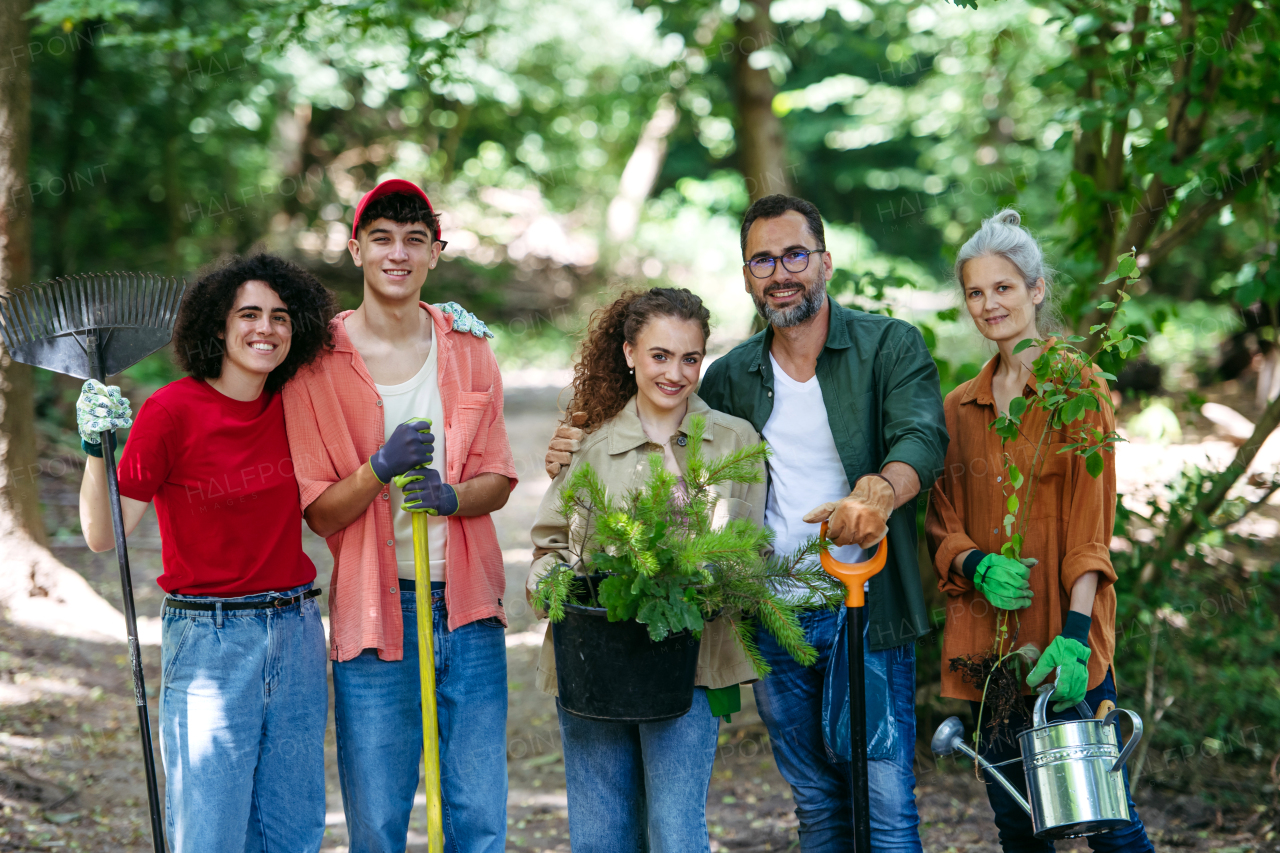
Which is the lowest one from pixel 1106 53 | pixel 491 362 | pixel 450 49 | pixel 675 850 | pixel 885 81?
pixel 675 850

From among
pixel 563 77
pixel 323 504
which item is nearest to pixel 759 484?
→ pixel 323 504

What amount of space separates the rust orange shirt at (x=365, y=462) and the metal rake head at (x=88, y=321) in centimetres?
48

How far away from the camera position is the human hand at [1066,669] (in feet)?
8.19

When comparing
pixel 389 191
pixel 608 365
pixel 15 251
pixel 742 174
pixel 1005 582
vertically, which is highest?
pixel 742 174

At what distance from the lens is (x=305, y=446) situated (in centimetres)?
262

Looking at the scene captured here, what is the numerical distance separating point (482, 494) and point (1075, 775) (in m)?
1.64

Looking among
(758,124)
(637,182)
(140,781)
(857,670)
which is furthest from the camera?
(637,182)

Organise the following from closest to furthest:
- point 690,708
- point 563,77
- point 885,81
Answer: point 690,708
point 885,81
point 563,77

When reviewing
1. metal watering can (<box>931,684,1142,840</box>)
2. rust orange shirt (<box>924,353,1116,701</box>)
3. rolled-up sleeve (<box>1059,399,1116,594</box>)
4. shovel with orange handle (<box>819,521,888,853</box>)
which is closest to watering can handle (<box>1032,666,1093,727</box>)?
metal watering can (<box>931,684,1142,840</box>)

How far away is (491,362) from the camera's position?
2898mm

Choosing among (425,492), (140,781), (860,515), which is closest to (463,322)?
(425,492)

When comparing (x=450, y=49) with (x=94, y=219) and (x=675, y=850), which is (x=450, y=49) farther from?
(x=94, y=219)

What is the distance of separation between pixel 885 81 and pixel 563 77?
557 centimetres

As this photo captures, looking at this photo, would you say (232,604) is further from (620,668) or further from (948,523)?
(948,523)
